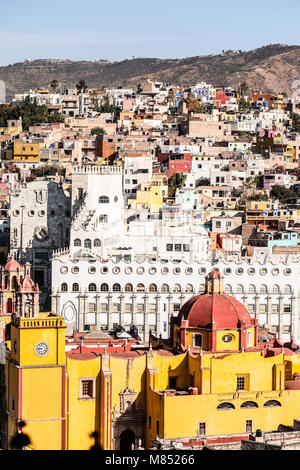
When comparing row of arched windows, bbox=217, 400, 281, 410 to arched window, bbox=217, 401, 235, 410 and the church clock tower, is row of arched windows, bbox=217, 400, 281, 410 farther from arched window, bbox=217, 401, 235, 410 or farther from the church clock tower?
the church clock tower

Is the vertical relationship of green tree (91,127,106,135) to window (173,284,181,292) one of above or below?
above

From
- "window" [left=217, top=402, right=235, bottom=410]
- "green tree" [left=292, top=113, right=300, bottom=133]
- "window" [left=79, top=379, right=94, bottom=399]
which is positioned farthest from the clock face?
"green tree" [left=292, top=113, right=300, bottom=133]

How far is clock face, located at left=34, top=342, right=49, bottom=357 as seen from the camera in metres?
51.0

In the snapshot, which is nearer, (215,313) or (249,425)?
(249,425)

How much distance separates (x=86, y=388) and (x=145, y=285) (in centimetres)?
1907

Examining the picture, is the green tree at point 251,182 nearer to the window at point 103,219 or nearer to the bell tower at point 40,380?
the window at point 103,219

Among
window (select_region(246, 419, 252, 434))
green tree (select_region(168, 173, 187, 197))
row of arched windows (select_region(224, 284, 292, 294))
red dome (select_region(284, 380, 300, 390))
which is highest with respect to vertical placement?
green tree (select_region(168, 173, 187, 197))

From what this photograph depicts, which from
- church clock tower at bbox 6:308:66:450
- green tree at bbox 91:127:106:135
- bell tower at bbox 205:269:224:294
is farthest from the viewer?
green tree at bbox 91:127:106:135

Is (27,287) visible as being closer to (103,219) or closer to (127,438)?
(127,438)

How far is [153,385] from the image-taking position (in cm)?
5300

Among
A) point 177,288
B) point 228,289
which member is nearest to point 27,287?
point 177,288

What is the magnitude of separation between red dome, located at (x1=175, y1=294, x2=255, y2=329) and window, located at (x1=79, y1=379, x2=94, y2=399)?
5.19m

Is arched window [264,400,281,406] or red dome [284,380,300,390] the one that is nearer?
arched window [264,400,281,406]

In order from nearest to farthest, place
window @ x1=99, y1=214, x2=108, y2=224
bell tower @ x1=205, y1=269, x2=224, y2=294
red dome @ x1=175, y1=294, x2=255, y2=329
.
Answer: red dome @ x1=175, y1=294, x2=255, y2=329
bell tower @ x1=205, y1=269, x2=224, y2=294
window @ x1=99, y1=214, x2=108, y2=224
